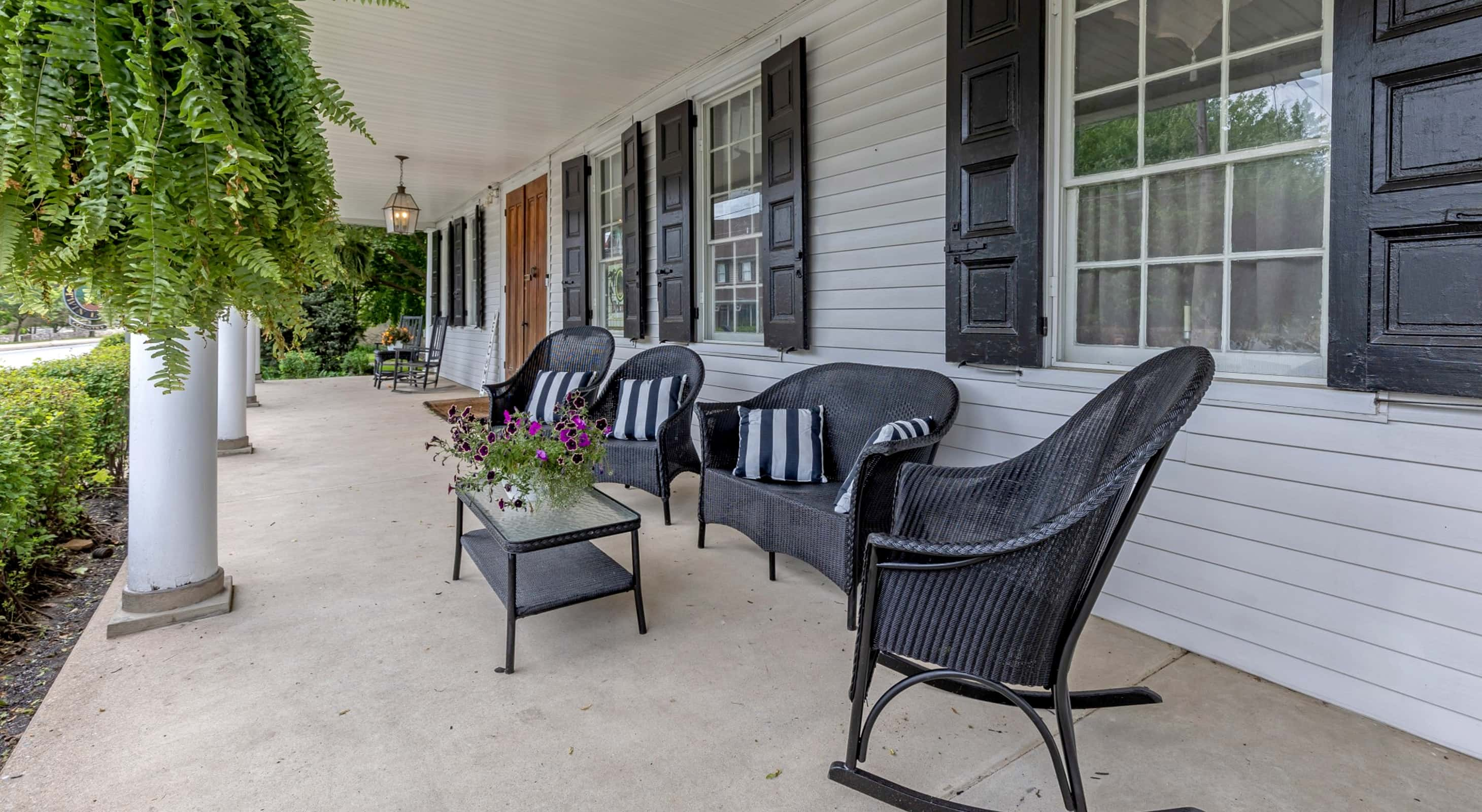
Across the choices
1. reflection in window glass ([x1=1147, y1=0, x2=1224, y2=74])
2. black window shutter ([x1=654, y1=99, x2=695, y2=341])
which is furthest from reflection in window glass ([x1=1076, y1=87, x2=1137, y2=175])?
black window shutter ([x1=654, y1=99, x2=695, y2=341])

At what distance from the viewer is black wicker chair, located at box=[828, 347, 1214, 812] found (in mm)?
1422

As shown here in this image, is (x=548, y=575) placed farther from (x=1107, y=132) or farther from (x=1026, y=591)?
(x=1107, y=132)

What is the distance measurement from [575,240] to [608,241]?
46 cm

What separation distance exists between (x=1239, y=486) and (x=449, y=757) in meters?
2.35

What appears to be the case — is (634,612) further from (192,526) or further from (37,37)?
(37,37)

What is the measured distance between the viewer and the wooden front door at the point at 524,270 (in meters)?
7.46

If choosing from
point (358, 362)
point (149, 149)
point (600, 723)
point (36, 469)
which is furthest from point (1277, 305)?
point (358, 362)

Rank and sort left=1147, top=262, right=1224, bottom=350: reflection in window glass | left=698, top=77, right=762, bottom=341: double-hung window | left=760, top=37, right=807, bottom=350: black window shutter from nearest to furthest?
left=1147, top=262, right=1224, bottom=350: reflection in window glass → left=760, top=37, right=807, bottom=350: black window shutter → left=698, top=77, right=762, bottom=341: double-hung window

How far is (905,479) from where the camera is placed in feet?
6.42

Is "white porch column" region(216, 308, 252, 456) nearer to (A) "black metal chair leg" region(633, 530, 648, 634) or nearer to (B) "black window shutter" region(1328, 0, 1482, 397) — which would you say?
(A) "black metal chair leg" region(633, 530, 648, 634)

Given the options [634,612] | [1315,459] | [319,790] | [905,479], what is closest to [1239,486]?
[1315,459]

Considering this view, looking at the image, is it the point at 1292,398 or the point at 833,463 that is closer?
the point at 1292,398

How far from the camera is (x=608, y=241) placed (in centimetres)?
621

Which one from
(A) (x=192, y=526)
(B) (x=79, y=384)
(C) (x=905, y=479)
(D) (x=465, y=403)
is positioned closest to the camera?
(C) (x=905, y=479)
